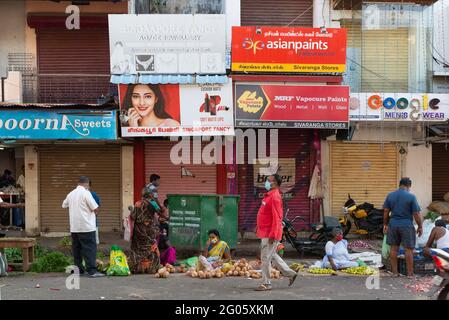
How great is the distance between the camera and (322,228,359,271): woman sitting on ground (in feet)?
33.4

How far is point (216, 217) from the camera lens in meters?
11.7

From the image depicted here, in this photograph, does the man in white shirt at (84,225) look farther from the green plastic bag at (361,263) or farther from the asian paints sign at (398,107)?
the asian paints sign at (398,107)

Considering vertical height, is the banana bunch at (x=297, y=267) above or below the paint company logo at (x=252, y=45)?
below

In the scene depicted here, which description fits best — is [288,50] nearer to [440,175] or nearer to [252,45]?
[252,45]

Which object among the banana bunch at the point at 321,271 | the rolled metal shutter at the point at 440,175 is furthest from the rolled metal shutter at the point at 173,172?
the rolled metal shutter at the point at 440,175

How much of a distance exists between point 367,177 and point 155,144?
6.26 meters

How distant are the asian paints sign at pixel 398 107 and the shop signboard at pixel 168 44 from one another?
3809 millimetres

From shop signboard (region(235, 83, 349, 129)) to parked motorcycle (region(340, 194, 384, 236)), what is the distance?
2448mm

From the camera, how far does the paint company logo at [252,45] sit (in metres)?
13.9

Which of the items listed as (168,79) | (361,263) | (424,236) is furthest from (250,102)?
(424,236)

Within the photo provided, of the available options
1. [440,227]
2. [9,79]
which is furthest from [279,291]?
[9,79]

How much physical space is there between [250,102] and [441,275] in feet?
25.0

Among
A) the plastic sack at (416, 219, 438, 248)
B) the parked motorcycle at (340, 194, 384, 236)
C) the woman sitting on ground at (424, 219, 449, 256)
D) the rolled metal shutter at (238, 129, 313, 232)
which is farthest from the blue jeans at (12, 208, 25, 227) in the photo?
the woman sitting on ground at (424, 219, 449, 256)

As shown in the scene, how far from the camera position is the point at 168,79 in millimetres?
13742
